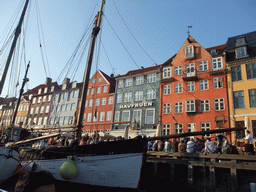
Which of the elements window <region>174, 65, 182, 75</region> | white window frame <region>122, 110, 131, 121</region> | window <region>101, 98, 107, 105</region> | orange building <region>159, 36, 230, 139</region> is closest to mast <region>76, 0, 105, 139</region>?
orange building <region>159, 36, 230, 139</region>

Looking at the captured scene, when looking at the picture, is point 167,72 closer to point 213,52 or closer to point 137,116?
point 213,52

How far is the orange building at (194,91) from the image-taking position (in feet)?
76.9

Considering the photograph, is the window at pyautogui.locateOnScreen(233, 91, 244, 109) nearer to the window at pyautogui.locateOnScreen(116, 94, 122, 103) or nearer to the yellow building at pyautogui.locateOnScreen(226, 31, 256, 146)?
the yellow building at pyautogui.locateOnScreen(226, 31, 256, 146)

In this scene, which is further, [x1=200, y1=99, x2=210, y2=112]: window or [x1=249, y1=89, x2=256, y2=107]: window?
[x1=200, y1=99, x2=210, y2=112]: window

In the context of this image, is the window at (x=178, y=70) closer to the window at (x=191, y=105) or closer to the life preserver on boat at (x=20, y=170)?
the window at (x=191, y=105)

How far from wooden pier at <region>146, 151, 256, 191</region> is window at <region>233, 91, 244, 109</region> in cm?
1235

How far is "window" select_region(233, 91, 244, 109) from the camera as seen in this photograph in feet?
72.0

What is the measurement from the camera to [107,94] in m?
35.0

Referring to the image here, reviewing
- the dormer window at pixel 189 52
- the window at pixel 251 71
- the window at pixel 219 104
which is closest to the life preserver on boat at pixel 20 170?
the window at pixel 219 104

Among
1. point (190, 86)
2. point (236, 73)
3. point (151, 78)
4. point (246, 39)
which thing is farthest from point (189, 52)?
point (246, 39)

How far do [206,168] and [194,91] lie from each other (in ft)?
49.1

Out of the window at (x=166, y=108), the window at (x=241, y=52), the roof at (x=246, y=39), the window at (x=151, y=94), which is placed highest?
the roof at (x=246, y=39)

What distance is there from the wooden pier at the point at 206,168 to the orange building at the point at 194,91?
356 inches

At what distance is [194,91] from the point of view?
25.4m
